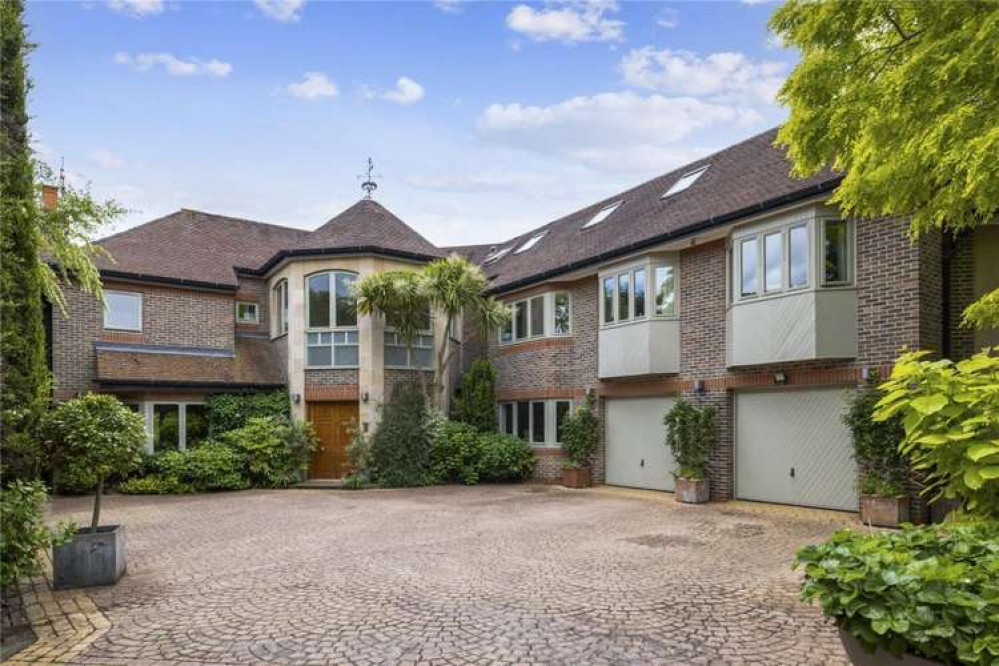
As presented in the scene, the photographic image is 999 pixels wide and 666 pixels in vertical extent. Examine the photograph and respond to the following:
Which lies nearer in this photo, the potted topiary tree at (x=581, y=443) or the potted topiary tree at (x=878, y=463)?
the potted topiary tree at (x=878, y=463)

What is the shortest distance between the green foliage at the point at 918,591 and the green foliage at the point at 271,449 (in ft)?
45.3

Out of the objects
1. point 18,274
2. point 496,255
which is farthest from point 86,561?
point 496,255

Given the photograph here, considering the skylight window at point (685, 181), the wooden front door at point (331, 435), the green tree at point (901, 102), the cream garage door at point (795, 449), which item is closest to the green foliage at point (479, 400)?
the wooden front door at point (331, 435)

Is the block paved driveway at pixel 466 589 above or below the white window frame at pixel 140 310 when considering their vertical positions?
below

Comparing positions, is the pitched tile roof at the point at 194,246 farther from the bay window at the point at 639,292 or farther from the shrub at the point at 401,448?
the bay window at the point at 639,292

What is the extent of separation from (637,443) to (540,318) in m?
4.41

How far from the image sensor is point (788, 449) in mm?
11453

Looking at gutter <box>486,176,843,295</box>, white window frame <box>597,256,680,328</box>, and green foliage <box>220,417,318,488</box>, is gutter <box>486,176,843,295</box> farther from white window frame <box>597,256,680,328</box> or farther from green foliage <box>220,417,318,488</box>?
green foliage <box>220,417,318,488</box>

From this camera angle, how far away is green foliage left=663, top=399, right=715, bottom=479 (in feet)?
40.4

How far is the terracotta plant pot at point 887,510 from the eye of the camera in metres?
9.36

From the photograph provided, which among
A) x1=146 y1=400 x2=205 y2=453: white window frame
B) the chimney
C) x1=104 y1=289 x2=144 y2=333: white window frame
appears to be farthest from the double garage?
the chimney

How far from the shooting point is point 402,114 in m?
10.6

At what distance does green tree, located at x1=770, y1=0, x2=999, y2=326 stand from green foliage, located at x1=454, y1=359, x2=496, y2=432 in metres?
11.6

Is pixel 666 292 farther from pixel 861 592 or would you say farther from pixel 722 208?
pixel 861 592
